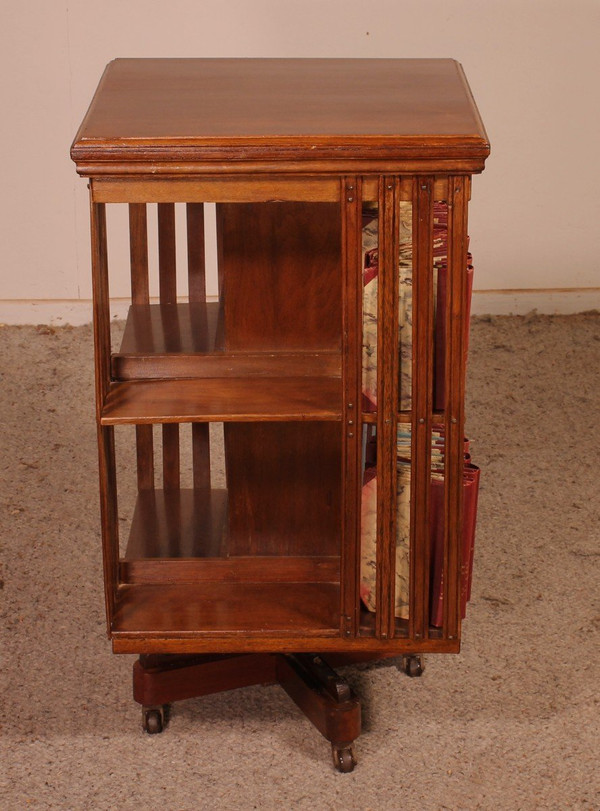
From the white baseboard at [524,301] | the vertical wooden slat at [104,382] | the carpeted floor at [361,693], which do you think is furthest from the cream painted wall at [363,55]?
the vertical wooden slat at [104,382]

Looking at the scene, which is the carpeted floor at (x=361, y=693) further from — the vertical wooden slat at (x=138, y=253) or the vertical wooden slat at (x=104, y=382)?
the vertical wooden slat at (x=138, y=253)

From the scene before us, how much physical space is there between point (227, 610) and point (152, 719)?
12.7 inches

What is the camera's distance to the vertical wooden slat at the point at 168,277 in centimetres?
246

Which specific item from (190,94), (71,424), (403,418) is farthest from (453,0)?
(403,418)

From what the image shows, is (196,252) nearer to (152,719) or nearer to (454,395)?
(454,395)

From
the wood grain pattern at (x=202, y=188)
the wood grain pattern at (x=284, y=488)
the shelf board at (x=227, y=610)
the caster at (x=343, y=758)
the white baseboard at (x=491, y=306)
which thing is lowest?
the white baseboard at (x=491, y=306)

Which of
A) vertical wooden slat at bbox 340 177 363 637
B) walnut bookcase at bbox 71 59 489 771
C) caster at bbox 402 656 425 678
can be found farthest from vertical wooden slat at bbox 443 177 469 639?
caster at bbox 402 656 425 678

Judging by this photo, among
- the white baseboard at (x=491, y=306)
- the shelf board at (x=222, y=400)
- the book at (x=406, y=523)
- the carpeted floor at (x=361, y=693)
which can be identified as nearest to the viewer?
the shelf board at (x=222, y=400)

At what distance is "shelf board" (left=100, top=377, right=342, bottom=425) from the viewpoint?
1.89 metres

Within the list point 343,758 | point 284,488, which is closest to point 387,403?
point 284,488

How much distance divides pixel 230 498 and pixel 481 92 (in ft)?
6.81

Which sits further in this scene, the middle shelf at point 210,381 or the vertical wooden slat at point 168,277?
the vertical wooden slat at point 168,277

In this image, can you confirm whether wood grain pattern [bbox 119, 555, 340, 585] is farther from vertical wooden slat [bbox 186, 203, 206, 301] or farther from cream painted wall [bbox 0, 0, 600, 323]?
cream painted wall [bbox 0, 0, 600, 323]

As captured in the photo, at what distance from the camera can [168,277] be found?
2.49m
